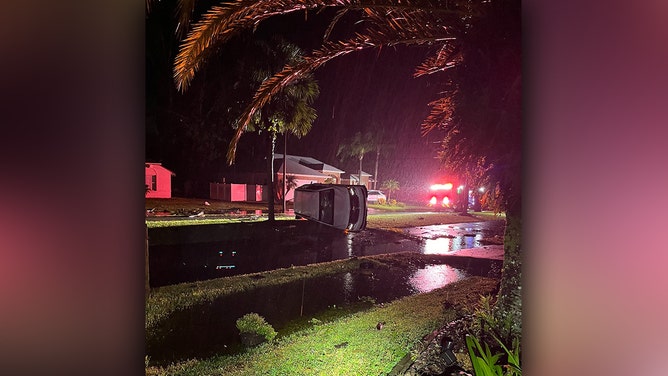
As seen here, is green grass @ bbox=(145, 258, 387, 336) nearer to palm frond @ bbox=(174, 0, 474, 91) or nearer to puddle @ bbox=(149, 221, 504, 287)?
puddle @ bbox=(149, 221, 504, 287)

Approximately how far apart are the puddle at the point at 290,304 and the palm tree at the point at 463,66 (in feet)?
2.16

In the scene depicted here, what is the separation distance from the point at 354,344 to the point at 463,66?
2259mm

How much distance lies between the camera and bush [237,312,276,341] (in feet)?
7.73

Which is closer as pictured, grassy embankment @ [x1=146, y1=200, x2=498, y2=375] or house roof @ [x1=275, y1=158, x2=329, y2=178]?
grassy embankment @ [x1=146, y1=200, x2=498, y2=375]

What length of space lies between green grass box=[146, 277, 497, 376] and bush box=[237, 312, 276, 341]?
0.24ft

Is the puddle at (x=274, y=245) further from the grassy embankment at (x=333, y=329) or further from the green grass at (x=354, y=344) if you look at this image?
the green grass at (x=354, y=344)

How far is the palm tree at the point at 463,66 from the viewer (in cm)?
249

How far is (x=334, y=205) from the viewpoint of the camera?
2600 mm

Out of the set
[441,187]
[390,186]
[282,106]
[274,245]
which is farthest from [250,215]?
[441,187]

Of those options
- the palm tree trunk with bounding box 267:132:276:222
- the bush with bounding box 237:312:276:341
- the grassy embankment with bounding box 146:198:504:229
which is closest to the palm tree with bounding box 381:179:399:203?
the grassy embankment with bounding box 146:198:504:229
